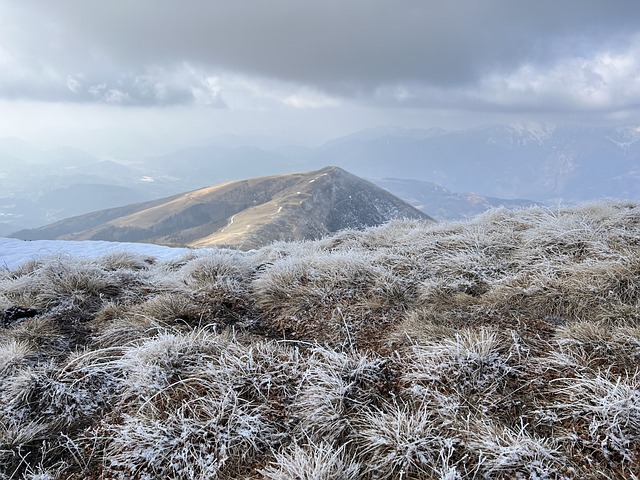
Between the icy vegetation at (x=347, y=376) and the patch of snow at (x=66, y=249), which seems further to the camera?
the patch of snow at (x=66, y=249)

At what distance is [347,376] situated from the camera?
3.51m

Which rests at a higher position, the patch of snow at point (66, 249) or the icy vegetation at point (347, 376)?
the icy vegetation at point (347, 376)

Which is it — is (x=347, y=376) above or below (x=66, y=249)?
above

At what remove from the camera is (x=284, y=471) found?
8.63 feet

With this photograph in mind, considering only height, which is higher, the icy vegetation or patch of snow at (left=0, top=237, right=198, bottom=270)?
the icy vegetation

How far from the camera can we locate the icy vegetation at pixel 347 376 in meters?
2.68

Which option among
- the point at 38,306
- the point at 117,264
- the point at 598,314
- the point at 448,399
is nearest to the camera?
the point at 448,399

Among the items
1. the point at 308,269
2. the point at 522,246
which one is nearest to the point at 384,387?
the point at 308,269

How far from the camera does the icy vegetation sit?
2.68 metres

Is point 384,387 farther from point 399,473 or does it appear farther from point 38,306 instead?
point 38,306

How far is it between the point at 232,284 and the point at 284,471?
415cm

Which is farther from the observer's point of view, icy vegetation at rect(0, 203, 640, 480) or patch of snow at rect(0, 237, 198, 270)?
patch of snow at rect(0, 237, 198, 270)

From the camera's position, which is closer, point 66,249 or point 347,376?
point 347,376

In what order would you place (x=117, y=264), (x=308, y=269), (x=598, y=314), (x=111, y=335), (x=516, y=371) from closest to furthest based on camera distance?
(x=516, y=371) < (x=598, y=314) < (x=111, y=335) < (x=308, y=269) < (x=117, y=264)
